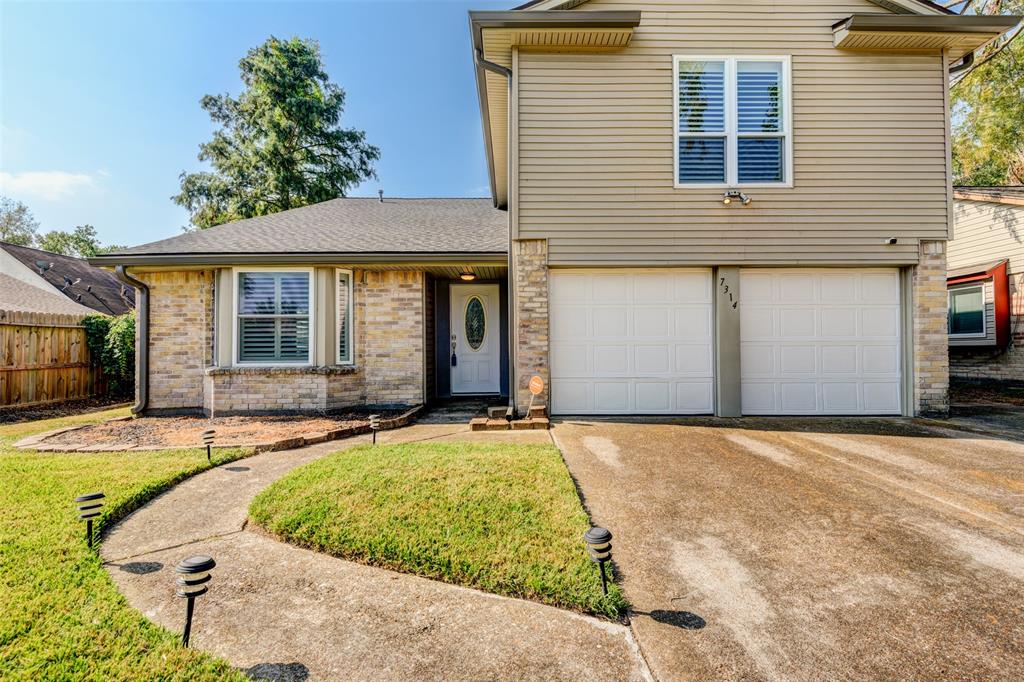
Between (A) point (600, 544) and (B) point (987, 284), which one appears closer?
(A) point (600, 544)

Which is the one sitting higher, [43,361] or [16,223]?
[16,223]

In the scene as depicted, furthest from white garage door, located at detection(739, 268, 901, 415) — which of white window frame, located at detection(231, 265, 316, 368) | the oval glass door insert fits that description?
white window frame, located at detection(231, 265, 316, 368)

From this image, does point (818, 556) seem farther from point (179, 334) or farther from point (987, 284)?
point (987, 284)

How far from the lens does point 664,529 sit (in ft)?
9.77

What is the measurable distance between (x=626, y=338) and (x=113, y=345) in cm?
1170

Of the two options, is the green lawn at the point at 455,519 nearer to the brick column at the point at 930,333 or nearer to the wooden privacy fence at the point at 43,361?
the brick column at the point at 930,333

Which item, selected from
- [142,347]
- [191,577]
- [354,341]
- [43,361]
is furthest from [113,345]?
[191,577]

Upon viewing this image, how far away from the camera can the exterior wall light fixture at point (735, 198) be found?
6.40 meters

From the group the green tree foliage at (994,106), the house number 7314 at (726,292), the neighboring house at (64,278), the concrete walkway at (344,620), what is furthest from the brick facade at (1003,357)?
the neighboring house at (64,278)

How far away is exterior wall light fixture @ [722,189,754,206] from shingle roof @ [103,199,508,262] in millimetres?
3423

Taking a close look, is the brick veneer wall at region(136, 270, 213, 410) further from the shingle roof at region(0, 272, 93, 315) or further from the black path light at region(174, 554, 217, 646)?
the shingle roof at region(0, 272, 93, 315)

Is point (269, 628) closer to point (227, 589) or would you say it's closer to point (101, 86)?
point (227, 589)

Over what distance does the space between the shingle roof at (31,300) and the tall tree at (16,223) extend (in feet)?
108

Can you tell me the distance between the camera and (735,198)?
6418 millimetres
